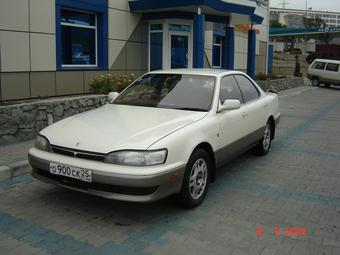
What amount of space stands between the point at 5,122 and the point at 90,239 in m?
4.02

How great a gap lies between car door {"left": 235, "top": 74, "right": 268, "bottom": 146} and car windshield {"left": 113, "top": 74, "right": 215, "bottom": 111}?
88 cm

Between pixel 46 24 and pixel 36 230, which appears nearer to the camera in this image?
pixel 36 230

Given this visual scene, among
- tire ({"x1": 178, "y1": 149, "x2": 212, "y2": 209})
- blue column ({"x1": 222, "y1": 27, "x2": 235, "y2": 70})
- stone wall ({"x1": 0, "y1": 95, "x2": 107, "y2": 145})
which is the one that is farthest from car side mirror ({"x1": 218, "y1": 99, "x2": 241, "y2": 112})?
blue column ({"x1": 222, "y1": 27, "x2": 235, "y2": 70})

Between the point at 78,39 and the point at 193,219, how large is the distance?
27.8ft

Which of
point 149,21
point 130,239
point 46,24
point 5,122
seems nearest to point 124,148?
point 130,239

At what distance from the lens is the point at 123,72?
12945 mm

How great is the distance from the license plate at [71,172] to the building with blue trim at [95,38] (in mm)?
5662

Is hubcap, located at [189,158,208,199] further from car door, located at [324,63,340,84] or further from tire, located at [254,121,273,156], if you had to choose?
car door, located at [324,63,340,84]

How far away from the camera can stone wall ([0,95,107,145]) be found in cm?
715

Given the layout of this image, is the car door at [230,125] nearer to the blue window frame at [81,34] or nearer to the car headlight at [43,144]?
the car headlight at [43,144]

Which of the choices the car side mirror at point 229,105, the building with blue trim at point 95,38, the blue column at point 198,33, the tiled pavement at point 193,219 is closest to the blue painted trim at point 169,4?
the building with blue trim at point 95,38

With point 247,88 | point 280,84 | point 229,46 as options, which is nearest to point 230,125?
point 247,88

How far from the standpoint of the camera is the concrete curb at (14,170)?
5.56 metres

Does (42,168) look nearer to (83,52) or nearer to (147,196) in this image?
(147,196)
